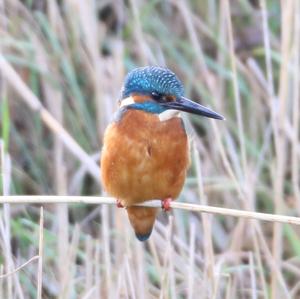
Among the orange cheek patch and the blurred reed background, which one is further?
the blurred reed background

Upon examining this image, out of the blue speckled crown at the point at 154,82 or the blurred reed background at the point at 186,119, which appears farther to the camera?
the blurred reed background at the point at 186,119

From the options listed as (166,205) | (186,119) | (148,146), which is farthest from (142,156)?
(186,119)

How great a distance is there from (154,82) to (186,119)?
973 mm

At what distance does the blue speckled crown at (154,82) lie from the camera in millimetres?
2740

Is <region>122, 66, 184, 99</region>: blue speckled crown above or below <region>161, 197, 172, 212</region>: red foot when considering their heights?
above

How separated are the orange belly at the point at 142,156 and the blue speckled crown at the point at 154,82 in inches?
2.9

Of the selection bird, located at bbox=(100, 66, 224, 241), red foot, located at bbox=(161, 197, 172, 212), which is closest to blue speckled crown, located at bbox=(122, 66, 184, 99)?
bird, located at bbox=(100, 66, 224, 241)

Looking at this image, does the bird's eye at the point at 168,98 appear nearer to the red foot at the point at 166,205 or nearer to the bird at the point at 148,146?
the bird at the point at 148,146

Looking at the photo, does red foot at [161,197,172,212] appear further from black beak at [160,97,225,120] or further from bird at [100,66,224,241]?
black beak at [160,97,225,120]

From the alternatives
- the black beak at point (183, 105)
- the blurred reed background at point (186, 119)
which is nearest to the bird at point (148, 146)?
the black beak at point (183, 105)

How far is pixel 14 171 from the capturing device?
3830 mm

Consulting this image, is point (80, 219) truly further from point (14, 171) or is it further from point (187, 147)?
point (187, 147)

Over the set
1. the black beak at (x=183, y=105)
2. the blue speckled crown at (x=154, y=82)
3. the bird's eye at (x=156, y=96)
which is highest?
the blue speckled crown at (x=154, y=82)

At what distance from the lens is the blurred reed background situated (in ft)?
11.6
